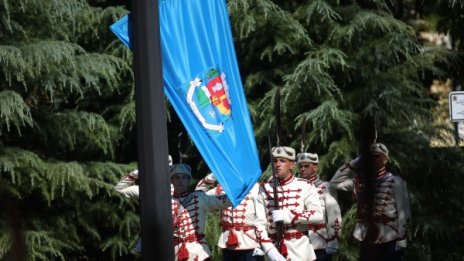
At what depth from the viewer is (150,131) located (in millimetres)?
4820

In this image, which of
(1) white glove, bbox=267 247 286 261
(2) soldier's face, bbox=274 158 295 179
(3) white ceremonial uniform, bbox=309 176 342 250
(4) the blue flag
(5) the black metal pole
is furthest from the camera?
(3) white ceremonial uniform, bbox=309 176 342 250

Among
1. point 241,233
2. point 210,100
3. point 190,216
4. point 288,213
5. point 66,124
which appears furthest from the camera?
point 66,124

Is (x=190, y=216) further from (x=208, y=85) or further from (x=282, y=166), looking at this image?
(x=208, y=85)

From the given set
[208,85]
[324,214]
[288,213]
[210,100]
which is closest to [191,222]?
[288,213]

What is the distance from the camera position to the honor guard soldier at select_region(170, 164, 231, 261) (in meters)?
8.30

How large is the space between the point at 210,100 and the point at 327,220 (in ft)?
10.6

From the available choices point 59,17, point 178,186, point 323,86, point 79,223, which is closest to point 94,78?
point 59,17

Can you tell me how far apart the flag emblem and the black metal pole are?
5.33 ft

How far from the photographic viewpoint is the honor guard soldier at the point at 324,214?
9422 mm

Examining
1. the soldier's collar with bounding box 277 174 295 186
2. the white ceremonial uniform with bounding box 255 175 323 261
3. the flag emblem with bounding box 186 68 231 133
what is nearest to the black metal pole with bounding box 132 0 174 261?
the flag emblem with bounding box 186 68 231 133

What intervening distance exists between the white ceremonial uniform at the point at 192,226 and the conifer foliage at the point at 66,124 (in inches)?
97.1

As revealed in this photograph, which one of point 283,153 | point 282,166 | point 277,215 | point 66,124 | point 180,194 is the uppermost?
point 66,124

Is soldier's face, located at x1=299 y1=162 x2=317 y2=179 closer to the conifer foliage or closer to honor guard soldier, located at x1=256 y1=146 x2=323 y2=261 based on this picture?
honor guard soldier, located at x1=256 y1=146 x2=323 y2=261

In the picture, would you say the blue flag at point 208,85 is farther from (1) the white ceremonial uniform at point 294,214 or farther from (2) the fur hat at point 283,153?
(2) the fur hat at point 283,153
